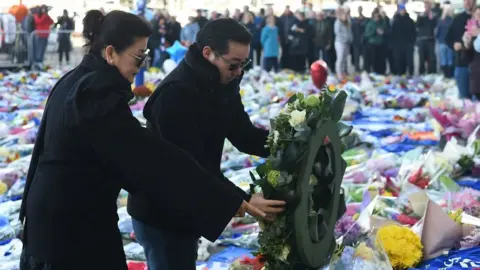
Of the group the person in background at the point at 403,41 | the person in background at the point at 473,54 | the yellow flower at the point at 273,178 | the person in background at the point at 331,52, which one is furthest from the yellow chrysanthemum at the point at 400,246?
the person in background at the point at 331,52

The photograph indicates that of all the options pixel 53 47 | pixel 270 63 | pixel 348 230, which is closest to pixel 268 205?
pixel 348 230

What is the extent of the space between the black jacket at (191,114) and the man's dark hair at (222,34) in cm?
7

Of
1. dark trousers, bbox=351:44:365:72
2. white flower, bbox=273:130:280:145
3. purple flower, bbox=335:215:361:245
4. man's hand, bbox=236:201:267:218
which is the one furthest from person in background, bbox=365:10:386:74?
man's hand, bbox=236:201:267:218

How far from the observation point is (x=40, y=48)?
20297 millimetres

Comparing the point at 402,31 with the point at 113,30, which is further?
the point at 402,31

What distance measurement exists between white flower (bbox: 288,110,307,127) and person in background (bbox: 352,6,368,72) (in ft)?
52.7

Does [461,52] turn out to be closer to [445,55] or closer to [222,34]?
[445,55]

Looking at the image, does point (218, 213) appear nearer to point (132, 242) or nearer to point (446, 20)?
point (132, 242)

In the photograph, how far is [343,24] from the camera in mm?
18094

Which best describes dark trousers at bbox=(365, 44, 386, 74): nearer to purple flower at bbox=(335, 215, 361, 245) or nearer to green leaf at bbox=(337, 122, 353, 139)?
purple flower at bbox=(335, 215, 361, 245)

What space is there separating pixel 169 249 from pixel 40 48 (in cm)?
1819

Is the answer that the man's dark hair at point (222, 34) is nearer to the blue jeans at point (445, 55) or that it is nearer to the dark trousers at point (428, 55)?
the blue jeans at point (445, 55)

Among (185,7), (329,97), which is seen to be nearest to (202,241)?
(329,97)

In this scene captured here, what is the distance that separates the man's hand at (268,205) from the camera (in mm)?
2865
